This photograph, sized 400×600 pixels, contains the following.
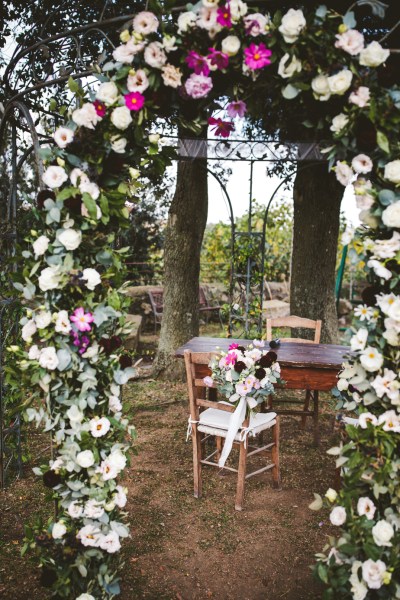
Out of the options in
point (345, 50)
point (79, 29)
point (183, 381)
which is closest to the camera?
point (345, 50)

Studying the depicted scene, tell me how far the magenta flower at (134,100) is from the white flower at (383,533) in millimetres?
1916

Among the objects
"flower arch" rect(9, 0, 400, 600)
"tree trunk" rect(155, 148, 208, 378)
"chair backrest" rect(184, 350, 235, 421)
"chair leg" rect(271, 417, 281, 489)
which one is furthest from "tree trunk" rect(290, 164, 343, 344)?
"flower arch" rect(9, 0, 400, 600)

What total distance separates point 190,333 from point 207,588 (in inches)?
161

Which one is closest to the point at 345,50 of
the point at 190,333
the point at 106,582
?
the point at 106,582

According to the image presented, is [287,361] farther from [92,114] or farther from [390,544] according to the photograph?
[92,114]

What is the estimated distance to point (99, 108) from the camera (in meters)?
2.15

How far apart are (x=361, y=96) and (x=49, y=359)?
1.61m

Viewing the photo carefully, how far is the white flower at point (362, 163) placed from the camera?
82.3 inches

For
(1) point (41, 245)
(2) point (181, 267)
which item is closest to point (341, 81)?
(1) point (41, 245)

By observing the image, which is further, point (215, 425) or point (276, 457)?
point (276, 457)

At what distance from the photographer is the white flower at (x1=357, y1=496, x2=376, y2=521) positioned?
2.07 meters

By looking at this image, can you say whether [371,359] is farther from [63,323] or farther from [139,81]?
[139,81]

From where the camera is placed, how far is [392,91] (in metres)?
2.04

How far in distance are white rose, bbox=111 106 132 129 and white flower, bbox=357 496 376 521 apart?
70.6 inches
